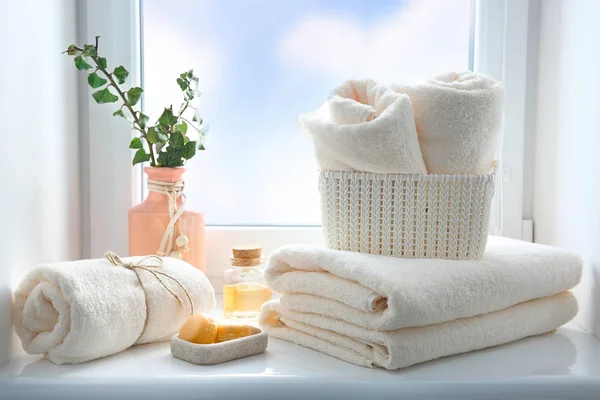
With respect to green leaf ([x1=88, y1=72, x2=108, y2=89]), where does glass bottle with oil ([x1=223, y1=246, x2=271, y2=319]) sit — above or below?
below

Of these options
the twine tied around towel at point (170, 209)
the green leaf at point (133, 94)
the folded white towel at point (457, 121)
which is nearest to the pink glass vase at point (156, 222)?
the twine tied around towel at point (170, 209)

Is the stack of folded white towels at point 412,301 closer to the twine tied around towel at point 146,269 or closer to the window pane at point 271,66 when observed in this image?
the twine tied around towel at point 146,269

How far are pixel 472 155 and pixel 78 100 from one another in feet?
2.31

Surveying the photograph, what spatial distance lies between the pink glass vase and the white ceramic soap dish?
0.25m


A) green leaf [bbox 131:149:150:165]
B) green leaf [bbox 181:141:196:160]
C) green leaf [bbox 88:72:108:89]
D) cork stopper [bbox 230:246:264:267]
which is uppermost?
green leaf [bbox 88:72:108:89]

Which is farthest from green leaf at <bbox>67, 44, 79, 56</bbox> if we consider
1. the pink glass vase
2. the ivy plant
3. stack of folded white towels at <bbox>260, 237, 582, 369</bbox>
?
stack of folded white towels at <bbox>260, 237, 582, 369</bbox>

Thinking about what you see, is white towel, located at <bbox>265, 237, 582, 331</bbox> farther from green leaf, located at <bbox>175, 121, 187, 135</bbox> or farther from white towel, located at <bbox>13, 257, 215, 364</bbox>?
green leaf, located at <bbox>175, 121, 187, 135</bbox>

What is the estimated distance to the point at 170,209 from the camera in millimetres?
1073

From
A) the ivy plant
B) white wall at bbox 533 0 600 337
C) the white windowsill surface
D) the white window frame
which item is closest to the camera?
the white windowsill surface

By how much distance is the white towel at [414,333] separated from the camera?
80 cm

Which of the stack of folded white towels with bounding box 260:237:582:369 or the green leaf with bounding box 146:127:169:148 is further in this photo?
the green leaf with bounding box 146:127:169:148

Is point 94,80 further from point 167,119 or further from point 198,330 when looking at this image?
point 198,330

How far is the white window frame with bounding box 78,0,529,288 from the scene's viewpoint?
3.93 feet

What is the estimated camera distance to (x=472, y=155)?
2.97ft
